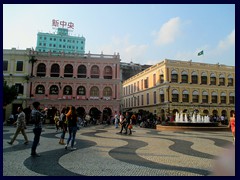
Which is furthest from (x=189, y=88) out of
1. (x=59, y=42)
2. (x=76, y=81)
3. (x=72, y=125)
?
(x=59, y=42)

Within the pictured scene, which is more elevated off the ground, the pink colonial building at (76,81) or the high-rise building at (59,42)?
the high-rise building at (59,42)

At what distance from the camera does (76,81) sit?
34.8 metres

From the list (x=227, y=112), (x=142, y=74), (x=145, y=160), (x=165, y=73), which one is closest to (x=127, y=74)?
(x=142, y=74)

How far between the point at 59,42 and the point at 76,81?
59036 millimetres

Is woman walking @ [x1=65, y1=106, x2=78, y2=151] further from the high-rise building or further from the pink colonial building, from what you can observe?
the high-rise building

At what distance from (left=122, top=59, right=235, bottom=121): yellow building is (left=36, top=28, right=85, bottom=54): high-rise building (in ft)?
174

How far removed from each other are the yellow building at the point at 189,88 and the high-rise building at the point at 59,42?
2090 inches

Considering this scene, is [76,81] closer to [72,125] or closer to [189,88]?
[189,88]

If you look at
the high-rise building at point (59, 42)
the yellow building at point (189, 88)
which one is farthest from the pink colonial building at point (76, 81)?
the high-rise building at point (59, 42)

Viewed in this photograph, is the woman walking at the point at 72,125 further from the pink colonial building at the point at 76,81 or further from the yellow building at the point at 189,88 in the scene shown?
the yellow building at the point at 189,88

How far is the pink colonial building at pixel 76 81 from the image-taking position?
34.2 m

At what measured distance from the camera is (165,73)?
38.1 meters

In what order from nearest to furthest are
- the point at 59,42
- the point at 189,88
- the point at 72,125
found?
1. the point at 72,125
2. the point at 189,88
3. the point at 59,42

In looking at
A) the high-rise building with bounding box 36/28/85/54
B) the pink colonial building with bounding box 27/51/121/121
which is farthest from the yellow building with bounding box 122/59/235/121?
the high-rise building with bounding box 36/28/85/54
